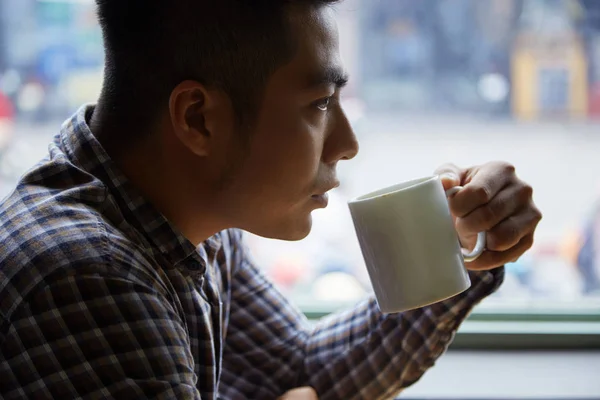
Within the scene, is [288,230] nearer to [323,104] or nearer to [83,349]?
[323,104]

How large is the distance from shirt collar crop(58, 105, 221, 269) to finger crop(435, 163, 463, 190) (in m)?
0.35

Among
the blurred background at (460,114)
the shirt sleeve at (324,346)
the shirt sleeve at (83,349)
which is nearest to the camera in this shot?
the shirt sleeve at (83,349)

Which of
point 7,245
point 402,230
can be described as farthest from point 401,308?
point 7,245

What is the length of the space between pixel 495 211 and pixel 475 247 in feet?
0.17

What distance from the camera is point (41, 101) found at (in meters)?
1.81

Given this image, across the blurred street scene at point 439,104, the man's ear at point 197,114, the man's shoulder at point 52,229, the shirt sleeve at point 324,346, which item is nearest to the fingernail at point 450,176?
the shirt sleeve at point 324,346

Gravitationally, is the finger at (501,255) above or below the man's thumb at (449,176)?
below

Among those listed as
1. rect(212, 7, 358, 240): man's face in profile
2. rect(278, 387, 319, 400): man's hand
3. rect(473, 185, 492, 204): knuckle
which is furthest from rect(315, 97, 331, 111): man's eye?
rect(278, 387, 319, 400): man's hand

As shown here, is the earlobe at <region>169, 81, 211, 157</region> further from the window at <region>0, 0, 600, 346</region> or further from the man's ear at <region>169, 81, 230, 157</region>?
the window at <region>0, 0, 600, 346</region>

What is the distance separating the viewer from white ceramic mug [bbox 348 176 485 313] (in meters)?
0.96

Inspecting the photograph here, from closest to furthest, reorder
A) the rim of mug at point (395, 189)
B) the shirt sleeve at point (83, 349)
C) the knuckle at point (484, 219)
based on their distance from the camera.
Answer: the shirt sleeve at point (83, 349)
the rim of mug at point (395, 189)
the knuckle at point (484, 219)

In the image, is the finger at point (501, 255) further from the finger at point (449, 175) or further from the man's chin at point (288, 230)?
the man's chin at point (288, 230)

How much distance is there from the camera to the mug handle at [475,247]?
3.45ft

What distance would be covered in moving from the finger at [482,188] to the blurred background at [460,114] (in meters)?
0.63
